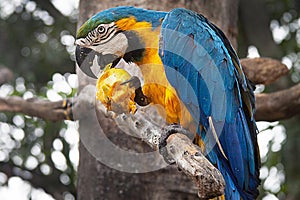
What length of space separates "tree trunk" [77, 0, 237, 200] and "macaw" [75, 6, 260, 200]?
0.27 meters

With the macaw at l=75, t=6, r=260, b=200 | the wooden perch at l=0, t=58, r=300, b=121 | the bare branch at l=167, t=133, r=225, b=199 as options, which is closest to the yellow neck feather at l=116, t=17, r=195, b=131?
the macaw at l=75, t=6, r=260, b=200

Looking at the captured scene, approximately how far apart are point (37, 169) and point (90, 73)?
49.4 inches

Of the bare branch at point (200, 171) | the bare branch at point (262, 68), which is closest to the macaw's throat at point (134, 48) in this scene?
the bare branch at point (200, 171)

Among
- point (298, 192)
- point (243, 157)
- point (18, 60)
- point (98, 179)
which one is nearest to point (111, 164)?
point (98, 179)

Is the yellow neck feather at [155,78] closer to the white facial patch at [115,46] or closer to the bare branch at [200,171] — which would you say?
the white facial patch at [115,46]

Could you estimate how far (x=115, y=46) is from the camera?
1.26 metres

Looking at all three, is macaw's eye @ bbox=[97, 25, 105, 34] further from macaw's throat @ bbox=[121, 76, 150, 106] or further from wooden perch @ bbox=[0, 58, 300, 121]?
wooden perch @ bbox=[0, 58, 300, 121]

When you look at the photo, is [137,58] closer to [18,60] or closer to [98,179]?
[98,179]

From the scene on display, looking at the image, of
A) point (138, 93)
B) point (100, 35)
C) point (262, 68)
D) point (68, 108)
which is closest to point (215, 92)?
point (138, 93)

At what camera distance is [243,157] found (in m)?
1.25

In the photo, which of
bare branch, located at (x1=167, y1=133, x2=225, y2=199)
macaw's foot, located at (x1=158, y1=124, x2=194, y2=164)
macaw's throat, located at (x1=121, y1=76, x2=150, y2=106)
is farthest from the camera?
macaw's throat, located at (x1=121, y1=76, x2=150, y2=106)

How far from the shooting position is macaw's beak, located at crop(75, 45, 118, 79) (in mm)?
1256

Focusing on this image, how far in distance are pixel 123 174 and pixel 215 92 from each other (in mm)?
404

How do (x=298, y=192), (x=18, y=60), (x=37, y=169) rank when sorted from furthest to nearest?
1. (x=18, y=60)
2. (x=37, y=169)
3. (x=298, y=192)
